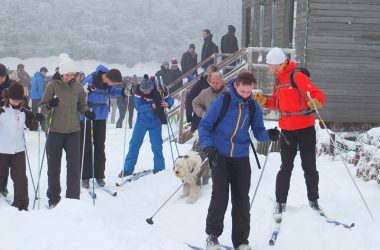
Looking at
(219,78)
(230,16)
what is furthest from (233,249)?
(230,16)

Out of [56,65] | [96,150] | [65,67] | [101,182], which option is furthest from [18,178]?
[56,65]

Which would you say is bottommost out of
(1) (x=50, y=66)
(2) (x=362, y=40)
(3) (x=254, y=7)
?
(1) (x=50, y=66)

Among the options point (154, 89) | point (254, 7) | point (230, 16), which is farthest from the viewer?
point (230, 16)

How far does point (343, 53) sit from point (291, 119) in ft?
27.2

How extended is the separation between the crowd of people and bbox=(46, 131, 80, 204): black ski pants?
0.04ft

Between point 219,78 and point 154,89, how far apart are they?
57.3 inches

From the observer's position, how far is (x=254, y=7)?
62.6 ft

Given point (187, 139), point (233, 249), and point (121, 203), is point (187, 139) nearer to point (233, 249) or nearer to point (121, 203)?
point (121, 203)

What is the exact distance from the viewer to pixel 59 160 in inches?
239

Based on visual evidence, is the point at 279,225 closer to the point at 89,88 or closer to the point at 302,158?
the point at 302,158

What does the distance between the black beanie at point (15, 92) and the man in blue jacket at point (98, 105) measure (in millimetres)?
1232

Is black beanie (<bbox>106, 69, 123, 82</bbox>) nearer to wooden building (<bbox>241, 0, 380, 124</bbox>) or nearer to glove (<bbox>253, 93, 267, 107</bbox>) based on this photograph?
glove (<bbox>253, 93, 267, 107</bbox>)

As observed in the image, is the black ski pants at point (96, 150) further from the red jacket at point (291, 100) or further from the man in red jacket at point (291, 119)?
the red jacket at point (291, 100)

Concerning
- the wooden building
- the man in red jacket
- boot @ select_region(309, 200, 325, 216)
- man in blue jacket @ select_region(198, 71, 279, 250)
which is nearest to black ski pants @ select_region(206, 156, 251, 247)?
man in blue jacket @ select_region(198, 71, 279, 250)
